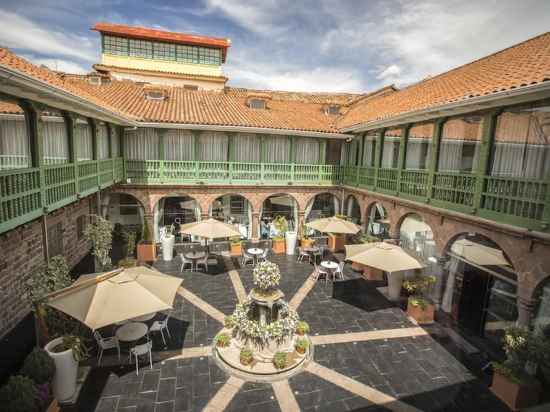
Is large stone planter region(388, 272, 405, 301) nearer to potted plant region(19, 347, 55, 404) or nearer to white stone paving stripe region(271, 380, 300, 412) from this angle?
white stone paving stripe region(271, 380, 300, 412)

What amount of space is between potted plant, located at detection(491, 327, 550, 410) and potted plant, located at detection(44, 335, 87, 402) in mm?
10443

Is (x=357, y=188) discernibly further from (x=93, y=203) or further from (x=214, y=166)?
(x=93, y=203)

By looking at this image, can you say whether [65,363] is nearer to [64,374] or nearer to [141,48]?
[64,374]

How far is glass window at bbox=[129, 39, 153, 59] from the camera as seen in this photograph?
2794 centimetres

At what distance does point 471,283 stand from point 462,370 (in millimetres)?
3786

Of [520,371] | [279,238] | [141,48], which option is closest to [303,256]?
[279,238]

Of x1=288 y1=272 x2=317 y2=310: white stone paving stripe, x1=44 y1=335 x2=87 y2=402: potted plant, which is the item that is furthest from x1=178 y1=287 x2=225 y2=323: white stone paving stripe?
x1=44 y1=335 x2=87 y2=402: potted plant

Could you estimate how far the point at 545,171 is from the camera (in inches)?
361

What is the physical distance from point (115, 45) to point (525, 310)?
32.4 m

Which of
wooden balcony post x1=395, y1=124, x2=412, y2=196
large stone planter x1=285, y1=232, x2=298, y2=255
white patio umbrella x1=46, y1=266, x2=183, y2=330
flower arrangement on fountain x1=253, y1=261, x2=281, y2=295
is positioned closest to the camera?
white patio umbrella x1=46, y1=266, x2=183, y2=330

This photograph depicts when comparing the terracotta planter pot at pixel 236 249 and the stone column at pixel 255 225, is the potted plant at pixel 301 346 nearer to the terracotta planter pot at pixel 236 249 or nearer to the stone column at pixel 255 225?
the terracotta planter pot at pixel 236 249

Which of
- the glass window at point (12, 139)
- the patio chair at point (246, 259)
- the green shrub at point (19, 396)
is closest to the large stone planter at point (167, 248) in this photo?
the patio chair at point (246, 259)

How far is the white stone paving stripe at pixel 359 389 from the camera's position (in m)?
7.70

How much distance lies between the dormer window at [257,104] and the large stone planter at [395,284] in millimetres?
14665
